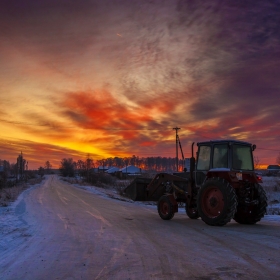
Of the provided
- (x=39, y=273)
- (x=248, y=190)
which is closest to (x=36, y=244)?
(x=39, y=273)

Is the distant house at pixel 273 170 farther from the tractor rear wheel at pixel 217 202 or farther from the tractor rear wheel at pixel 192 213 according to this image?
the tractor rear wheel at pixel 217 202

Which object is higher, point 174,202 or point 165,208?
point 174,202

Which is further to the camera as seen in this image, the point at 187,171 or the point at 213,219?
the point at 187,171

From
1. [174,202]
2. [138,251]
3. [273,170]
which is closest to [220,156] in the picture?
[174,202]

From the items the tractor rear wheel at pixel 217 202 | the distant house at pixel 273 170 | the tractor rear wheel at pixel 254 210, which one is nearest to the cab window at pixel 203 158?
the tractor rear wheel at pixel 217 202

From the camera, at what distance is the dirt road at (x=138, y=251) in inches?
230

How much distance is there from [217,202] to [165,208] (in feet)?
9.14

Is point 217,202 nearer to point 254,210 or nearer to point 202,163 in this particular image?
point 254,210

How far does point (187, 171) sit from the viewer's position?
555 inches

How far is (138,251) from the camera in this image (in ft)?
24.7

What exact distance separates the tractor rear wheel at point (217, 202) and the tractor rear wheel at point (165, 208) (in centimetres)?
168

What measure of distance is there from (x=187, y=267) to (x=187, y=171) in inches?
319

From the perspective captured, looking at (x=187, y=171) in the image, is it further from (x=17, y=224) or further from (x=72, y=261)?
(x=72, y=261)

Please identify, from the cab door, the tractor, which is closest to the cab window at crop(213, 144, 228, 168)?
the tractor
